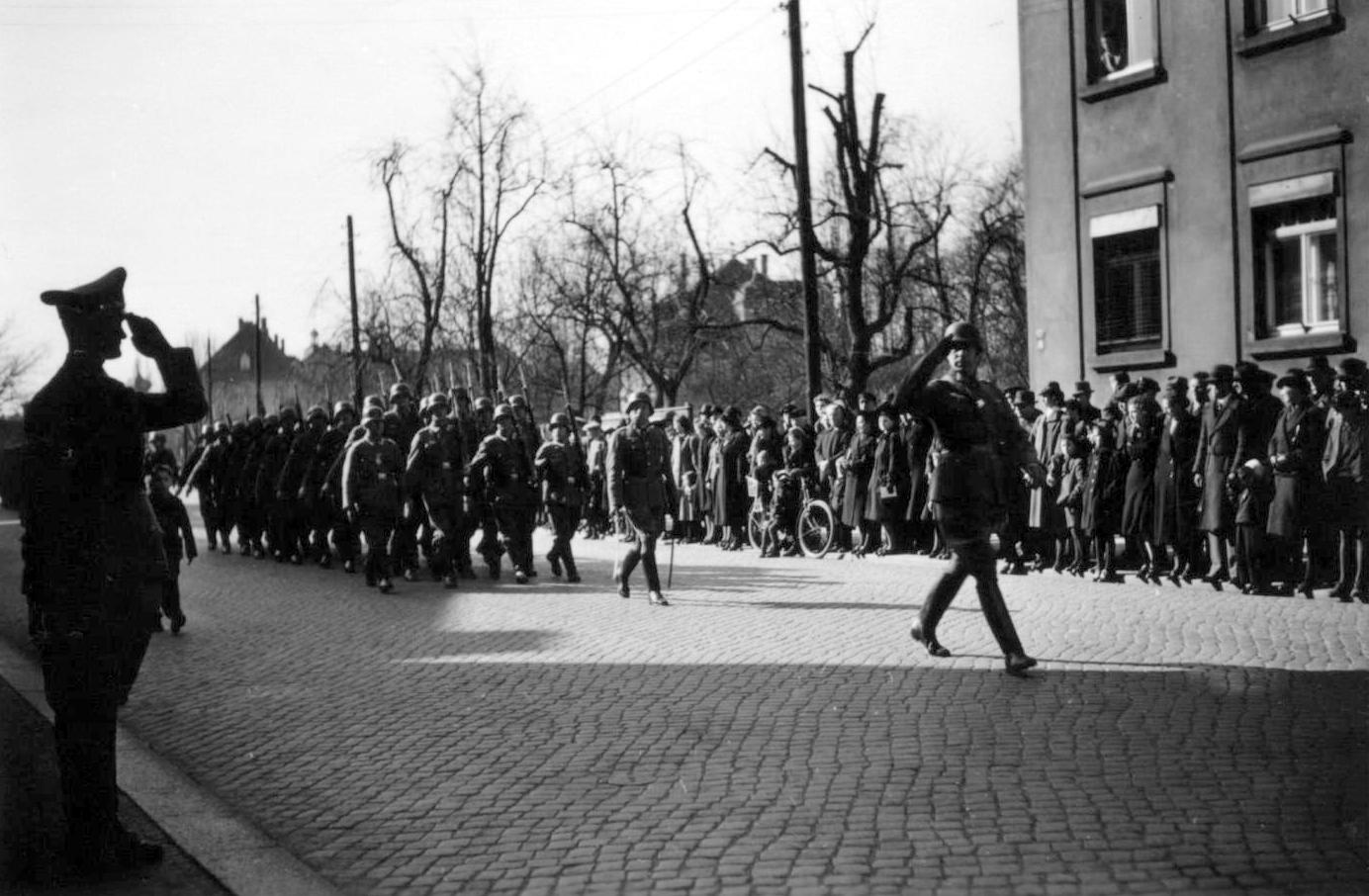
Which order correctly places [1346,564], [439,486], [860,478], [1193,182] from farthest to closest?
1. [860,478]
2. [1193,182]
3. [439,486]
4. [1346,564]

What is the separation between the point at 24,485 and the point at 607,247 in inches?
1800

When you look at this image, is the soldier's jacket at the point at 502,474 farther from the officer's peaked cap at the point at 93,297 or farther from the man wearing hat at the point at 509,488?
the officer's peaked cap at the point at 93,297

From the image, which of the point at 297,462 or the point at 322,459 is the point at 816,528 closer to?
the point at 322,459

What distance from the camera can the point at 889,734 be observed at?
24.2ft

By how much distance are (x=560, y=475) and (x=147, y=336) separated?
36.2 ft

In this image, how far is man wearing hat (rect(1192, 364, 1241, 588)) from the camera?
13.3 meters

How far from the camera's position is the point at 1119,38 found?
64.0 ft

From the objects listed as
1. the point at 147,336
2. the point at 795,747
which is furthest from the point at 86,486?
the point at 795,747

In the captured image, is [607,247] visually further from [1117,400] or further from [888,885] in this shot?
[888,885]

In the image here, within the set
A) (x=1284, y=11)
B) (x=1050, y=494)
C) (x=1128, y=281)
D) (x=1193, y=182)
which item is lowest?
(x=1050, y=494)

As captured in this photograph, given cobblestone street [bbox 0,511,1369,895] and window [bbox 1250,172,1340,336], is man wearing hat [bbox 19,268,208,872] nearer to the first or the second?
cobblestone street [bbox 0,511,1369,895]

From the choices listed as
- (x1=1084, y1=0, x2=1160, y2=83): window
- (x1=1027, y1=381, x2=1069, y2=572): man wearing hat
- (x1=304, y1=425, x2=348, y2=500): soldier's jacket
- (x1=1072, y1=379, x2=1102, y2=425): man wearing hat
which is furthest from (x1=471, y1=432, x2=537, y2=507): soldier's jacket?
(x1=1084, y1=0, x2=1160, y2=83): window

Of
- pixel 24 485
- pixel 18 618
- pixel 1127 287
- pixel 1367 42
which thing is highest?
pixel 1367 42

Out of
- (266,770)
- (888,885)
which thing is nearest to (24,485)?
(266,770)
